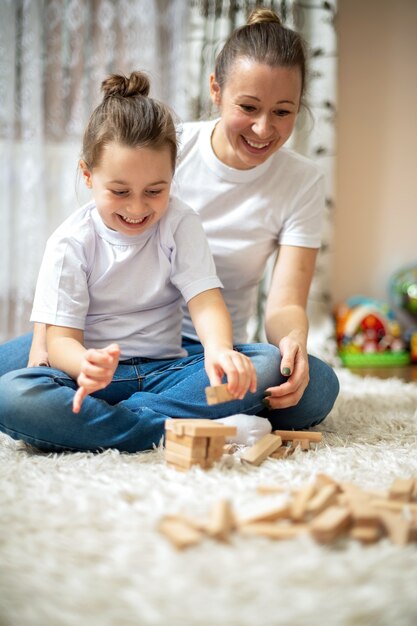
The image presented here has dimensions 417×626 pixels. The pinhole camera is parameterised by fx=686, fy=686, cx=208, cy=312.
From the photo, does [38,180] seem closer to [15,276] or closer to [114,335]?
[15,276]

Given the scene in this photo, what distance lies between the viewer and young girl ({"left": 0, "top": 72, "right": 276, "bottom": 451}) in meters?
1.19

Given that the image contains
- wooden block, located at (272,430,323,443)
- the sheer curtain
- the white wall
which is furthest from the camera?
the white wall

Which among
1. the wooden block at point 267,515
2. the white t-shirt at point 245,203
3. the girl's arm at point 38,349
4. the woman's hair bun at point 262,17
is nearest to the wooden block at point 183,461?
the wooden block at point 267,515

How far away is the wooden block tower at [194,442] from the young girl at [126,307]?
0.25 feet

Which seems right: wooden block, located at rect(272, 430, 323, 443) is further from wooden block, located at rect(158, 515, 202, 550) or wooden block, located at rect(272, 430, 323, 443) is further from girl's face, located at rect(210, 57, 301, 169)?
girl's face, located at rect(210, 57, 301, 169)

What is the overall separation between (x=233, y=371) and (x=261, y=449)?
5.9 inches

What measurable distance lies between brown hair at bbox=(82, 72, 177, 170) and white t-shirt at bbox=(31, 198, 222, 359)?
0.13m

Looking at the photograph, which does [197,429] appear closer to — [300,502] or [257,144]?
[300,502]

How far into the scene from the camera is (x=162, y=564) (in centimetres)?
75

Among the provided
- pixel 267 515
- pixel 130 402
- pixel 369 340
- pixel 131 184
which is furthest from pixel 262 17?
pixel 369 340

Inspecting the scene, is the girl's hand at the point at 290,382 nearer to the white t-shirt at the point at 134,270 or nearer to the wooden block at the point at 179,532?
the white t-shirt at the point at 134,270

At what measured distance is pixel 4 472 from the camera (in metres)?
1.08

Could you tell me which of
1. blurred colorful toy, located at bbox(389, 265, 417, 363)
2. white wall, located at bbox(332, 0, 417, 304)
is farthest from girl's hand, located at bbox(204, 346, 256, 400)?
white wall, located at bbox(332, 0, 417, 304)

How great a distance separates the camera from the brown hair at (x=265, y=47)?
139cm
